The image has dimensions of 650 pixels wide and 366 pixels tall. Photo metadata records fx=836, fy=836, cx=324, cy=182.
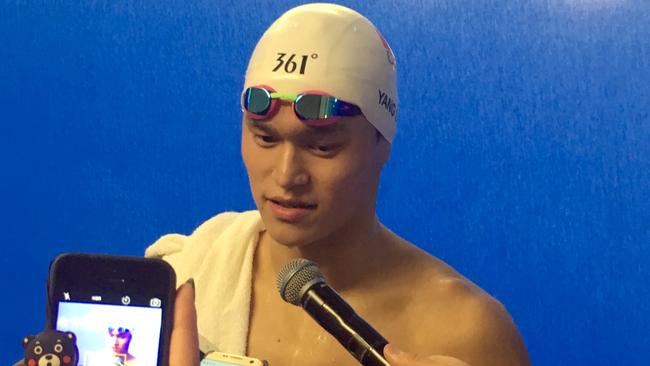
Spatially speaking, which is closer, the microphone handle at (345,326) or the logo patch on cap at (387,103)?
the microphone handle at (345,326)

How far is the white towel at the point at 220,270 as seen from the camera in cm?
91

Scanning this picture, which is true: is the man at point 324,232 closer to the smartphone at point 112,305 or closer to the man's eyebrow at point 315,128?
the man's eyebrow at point 315,128

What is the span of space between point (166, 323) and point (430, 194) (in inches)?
26.4

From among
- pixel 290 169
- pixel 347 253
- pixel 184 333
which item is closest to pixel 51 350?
pixel 184 333

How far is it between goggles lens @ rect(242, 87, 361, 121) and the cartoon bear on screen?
1.09 ft

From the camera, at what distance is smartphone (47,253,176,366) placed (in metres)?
0.62

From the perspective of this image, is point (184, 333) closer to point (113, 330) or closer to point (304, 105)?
point (113, 330)

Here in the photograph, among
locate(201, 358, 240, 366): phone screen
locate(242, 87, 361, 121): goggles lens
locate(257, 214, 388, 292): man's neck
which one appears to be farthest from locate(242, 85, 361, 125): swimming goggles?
locate(201, 358, 240, 366): phone screen

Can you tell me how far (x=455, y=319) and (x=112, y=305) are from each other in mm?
390

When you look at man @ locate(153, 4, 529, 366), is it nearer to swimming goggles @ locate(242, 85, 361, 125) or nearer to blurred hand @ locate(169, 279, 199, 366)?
swimming goggles @ locate(242, 85, 361, 125)

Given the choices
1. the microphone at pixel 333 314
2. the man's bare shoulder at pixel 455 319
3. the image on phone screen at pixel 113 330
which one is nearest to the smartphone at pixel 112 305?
the image on phone screen at pixel 113 330

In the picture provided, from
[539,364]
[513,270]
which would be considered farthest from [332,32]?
[539,364]

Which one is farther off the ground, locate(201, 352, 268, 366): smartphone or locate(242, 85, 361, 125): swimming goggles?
locate(242, 85, 361, 125): swimming goggles

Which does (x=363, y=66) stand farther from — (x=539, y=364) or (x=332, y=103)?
(x=539, y=364)
